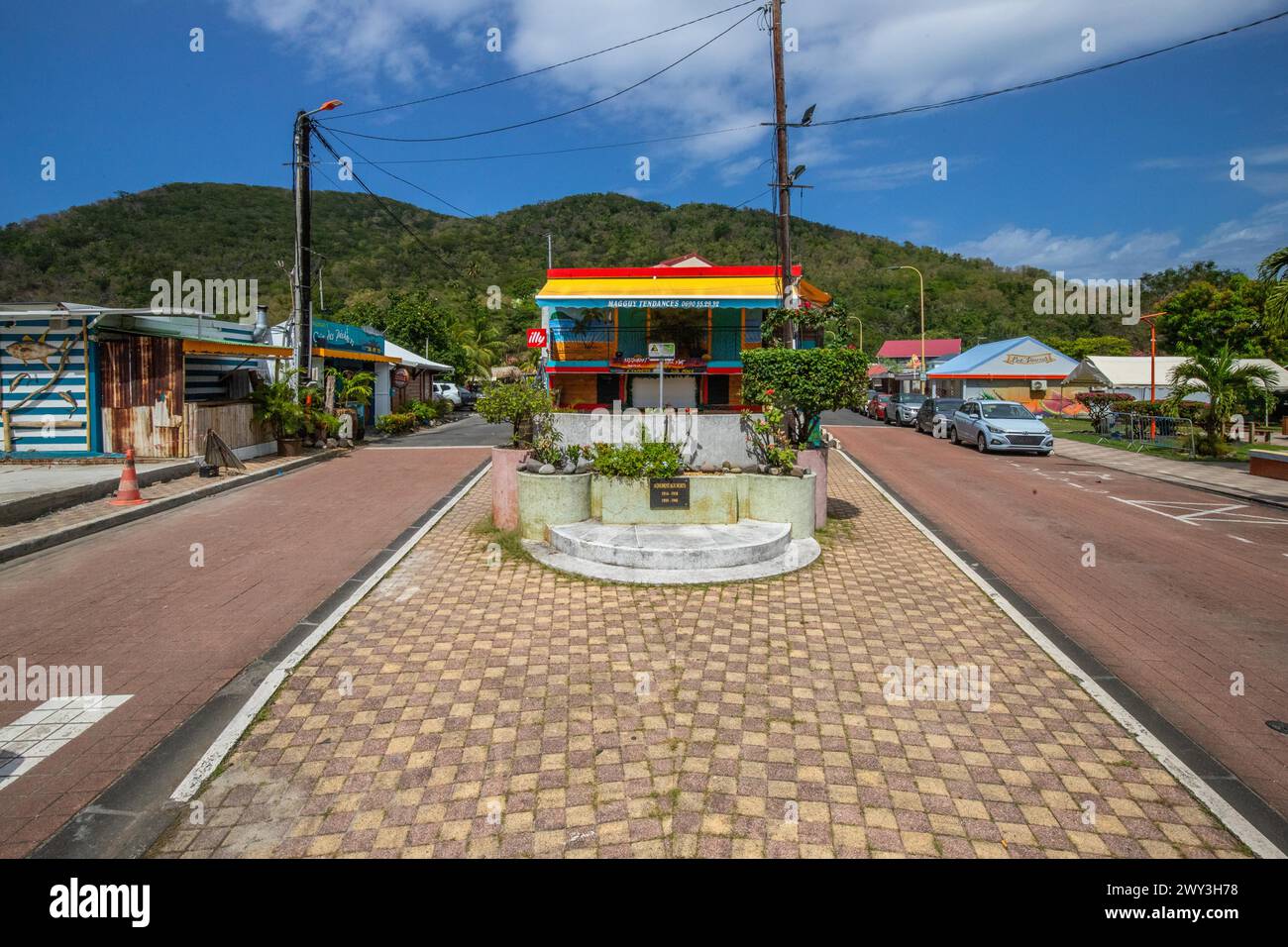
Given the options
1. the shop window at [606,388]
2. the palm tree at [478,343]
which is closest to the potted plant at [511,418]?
the shop window at [606,388]

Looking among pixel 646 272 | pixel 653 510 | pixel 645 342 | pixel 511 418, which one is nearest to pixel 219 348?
pixel 511 418

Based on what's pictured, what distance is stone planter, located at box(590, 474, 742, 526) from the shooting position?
9.20m

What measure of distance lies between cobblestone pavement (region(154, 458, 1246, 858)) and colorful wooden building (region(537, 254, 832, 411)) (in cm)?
1443

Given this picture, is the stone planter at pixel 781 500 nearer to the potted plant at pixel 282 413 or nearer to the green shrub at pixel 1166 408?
→ the potted plant at pixel 282 413

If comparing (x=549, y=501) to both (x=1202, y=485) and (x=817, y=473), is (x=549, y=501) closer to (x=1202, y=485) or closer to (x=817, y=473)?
(x=817, y=473)

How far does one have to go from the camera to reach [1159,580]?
316 inches

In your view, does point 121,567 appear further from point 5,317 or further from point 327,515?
point 5,317

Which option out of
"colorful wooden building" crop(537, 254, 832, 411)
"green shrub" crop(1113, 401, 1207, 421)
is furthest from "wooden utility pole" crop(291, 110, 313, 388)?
"green shrub" crop(1113, 401, 1207, 421)

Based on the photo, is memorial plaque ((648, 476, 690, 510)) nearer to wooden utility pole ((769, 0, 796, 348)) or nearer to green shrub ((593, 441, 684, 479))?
green shrub ((593, 441, 684, 479))

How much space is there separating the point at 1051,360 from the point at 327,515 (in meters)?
37.8

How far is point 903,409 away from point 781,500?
75.4 ft

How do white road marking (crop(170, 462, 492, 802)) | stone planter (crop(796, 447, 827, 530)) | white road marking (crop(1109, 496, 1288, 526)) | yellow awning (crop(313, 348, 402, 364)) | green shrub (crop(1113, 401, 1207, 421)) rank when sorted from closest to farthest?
white road marking (crop(170, 462, 492, 802))
stone planter (crop(796, 447, 827, 530))
white road marking (crop(1109, 496, 1288, 526))
green shrub (crop(1113, 401, 1207, 421))
yellow awning (crop(313, 348, 402, 364))

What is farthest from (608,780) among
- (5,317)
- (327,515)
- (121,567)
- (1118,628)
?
(5,317)

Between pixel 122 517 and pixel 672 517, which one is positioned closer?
pixel 672 517
